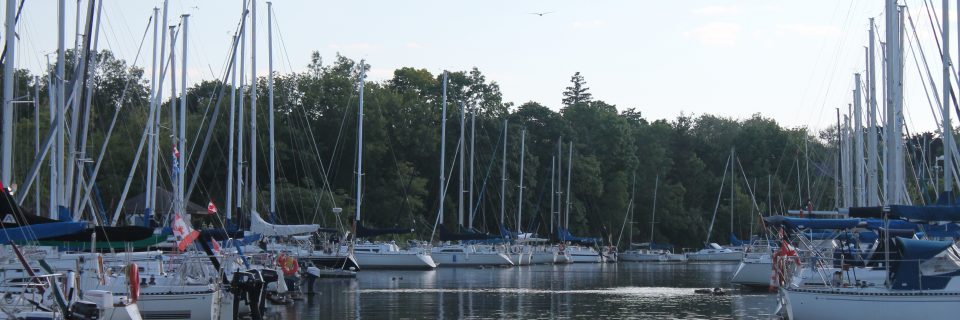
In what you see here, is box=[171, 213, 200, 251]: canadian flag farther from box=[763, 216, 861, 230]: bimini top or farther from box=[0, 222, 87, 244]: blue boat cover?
box=[763, 216, 861, 230]: bimini top

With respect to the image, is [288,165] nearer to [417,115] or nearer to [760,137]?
[417,115]

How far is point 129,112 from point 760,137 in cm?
7150

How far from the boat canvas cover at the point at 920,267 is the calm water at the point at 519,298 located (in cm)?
918

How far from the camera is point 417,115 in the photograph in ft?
345

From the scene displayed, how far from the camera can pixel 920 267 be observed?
30594 mm

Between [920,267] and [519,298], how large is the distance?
21359 millimetres

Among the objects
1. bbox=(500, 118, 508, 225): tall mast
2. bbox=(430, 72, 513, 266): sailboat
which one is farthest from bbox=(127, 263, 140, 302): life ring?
bbox=(500, 118, 508, 225): tall mast

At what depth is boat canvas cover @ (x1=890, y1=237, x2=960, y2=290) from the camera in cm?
3053

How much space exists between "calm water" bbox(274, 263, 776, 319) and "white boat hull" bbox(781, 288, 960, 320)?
7.66 meters

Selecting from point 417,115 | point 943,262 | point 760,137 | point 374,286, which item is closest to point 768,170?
point 760,137

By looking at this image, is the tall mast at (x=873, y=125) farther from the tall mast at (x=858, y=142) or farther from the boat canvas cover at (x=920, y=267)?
the boat canvas cover at (x=920, y=267)

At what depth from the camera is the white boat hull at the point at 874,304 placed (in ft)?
98.2

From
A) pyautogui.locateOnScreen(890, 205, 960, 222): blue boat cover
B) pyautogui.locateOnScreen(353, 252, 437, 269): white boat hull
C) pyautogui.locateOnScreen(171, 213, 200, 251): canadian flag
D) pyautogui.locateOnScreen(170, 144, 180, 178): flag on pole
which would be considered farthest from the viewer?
pyautogui.locateOnScreen(353, 252, 437, 269): white boat hull

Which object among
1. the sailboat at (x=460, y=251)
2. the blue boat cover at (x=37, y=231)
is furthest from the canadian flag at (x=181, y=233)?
the sailboat at (x=460, y=251)
